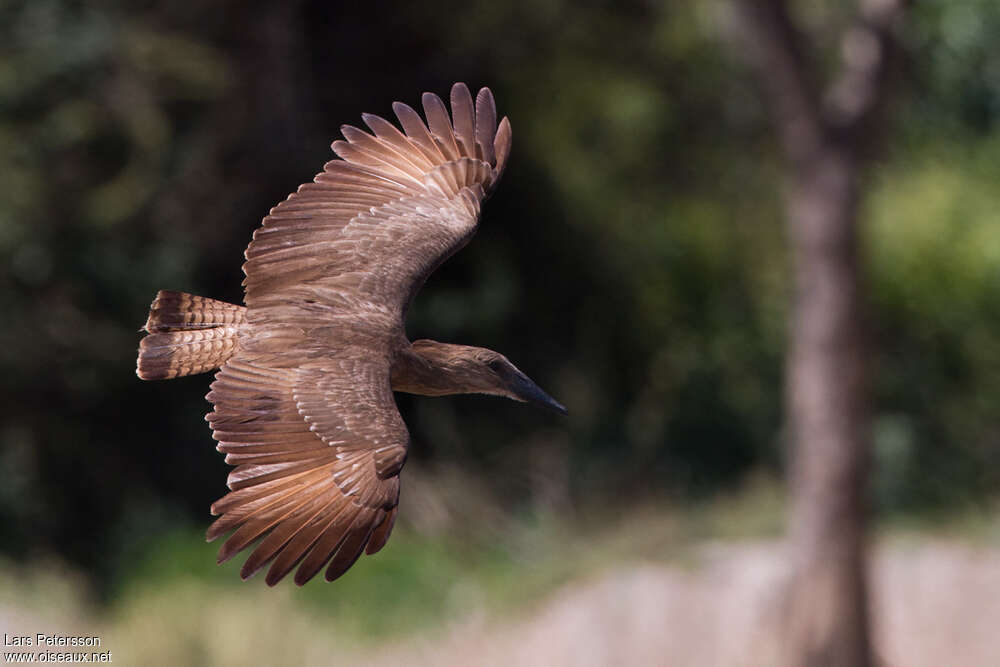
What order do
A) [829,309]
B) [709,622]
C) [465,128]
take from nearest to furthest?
[465,128] → [829,309] → [709,622]

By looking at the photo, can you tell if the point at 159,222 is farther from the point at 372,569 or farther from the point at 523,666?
the point at 523,666

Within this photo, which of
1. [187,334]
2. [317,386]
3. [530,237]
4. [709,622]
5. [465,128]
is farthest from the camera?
[530,237]

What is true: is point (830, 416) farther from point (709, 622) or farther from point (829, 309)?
point (709, 622)

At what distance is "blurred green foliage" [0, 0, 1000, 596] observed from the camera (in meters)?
8.51

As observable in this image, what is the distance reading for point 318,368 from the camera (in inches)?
68.1

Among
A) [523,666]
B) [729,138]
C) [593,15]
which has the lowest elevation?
[523,666]

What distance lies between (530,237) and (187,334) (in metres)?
7.85

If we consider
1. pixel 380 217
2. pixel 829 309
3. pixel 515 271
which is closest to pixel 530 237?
pixel 515 271

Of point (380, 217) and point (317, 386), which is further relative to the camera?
point (380, 217)

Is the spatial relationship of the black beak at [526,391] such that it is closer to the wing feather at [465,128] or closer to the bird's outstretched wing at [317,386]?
the bird's outstretched wing at [317,386]

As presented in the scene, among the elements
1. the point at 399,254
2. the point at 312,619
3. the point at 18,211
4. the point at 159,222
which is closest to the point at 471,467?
the point at 312,619

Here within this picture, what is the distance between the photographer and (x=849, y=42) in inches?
307

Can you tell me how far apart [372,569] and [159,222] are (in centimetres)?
241

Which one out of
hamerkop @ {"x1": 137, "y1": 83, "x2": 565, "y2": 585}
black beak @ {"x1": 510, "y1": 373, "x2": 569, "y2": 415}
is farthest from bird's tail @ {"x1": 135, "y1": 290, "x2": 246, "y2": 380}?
black beak @ {"x1": 510, "y1": 373, "x2": 569, "y2": 415}
